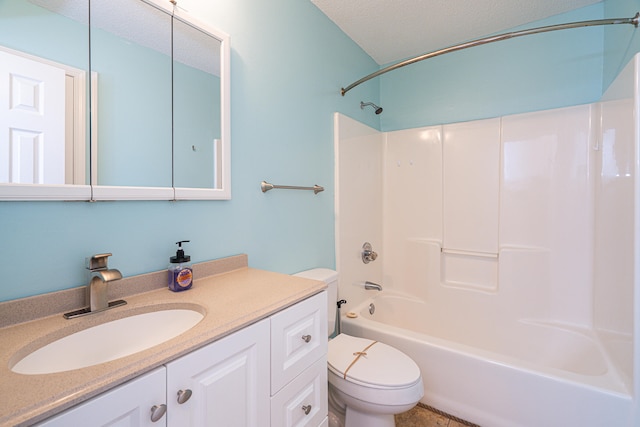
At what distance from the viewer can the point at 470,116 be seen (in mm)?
2283

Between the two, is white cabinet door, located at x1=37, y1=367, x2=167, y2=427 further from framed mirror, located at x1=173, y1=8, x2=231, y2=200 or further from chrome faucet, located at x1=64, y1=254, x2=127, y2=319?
framed mirror, located at x1=173, y1=8, x2=231, y2=200

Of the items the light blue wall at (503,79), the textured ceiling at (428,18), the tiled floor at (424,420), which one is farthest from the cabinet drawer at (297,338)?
the light blue wall at (503,79)

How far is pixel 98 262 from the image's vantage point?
0.83 meters

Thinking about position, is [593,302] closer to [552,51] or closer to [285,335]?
[552,51]

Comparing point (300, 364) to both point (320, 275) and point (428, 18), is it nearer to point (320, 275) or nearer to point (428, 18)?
point (320, 275)

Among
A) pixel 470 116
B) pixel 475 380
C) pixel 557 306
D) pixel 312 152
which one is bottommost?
pixel 475 380

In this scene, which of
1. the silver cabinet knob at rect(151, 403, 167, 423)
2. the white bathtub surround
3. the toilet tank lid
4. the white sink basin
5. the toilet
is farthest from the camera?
the toilet tank lid

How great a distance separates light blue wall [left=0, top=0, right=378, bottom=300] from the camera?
80 centimetres

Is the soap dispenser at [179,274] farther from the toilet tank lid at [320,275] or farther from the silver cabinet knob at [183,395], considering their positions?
the toilet tank lid at [320,275]

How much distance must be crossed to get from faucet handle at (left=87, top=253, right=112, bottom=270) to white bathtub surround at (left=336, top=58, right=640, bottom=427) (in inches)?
55.4

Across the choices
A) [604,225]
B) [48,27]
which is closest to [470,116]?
[604,225]

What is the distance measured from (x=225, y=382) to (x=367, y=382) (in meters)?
0.82

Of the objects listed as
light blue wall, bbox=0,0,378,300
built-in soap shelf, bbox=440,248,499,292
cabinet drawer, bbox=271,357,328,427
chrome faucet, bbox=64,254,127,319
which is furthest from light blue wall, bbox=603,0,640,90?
chrome faucet, bbox=64,254,127,319

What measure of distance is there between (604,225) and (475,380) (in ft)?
3.95
